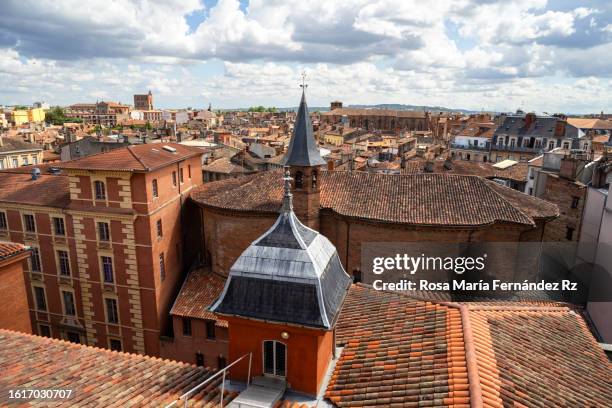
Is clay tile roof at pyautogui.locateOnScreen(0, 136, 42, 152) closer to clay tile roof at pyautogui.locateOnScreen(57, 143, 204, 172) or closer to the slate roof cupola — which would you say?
clay tile roof at pyautogui.locateOnScreen(57, 143, 204, 172)

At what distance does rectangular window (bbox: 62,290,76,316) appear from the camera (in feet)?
98.1

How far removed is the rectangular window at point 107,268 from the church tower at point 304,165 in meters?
12.7

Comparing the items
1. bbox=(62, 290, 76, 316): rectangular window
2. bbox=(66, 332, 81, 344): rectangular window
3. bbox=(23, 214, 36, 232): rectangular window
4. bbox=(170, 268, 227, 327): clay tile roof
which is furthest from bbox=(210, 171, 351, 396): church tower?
bbox=(23, 214, 36, 232): rectangular window

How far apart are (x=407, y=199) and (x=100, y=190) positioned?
1892 cm

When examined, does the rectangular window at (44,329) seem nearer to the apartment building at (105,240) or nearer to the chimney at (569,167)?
the apartment building at (105,240)

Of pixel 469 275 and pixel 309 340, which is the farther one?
pixel 469 275

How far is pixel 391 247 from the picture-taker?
85.8 ft

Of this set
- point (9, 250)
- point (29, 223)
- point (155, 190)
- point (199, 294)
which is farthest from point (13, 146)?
point (9, 250)

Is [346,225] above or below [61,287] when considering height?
above

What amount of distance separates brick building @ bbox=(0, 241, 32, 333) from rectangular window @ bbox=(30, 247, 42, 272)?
12.8 m

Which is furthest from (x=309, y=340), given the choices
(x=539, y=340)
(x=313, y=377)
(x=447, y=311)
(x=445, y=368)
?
(x=539, y=340)

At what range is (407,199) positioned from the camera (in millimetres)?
26672

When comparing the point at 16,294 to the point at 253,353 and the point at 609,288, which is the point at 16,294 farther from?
the point at 609,288

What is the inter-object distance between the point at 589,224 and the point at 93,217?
108 feet
